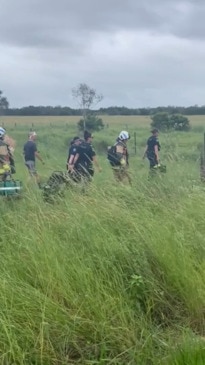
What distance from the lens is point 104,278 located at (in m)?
4.57

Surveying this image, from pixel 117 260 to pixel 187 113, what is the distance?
68873 millimetres

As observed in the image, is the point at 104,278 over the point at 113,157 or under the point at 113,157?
under

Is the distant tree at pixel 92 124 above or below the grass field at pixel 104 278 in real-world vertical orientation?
below

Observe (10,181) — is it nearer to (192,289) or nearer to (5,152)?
(5,152)

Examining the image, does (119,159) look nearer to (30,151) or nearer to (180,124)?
(180,124)

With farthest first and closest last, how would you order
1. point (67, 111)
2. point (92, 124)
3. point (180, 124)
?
point (67, 111) < point (92, 124) < point (180, 124)

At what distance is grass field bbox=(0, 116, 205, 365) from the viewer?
3.89m

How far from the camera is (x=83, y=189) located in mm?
6375

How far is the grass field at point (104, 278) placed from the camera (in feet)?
12.8

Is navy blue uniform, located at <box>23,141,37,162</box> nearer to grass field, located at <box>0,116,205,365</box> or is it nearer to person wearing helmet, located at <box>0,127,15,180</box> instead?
person wearing helmet, located at <box>0,127,15,180</box>

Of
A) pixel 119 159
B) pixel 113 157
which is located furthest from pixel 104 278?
pixel 113 157

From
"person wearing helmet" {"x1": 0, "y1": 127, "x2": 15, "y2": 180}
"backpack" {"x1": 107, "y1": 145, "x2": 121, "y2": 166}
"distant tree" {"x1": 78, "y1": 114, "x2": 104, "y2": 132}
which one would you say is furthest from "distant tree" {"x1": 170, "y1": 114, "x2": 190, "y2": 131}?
"distant tree" {"x1": 78, "y1": 114, "x2": 104, "y2": 132}

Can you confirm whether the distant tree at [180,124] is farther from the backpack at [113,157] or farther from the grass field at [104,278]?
the grass field at [104,278]

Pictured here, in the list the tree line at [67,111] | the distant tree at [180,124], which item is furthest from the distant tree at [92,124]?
the tree line at [67,111]
